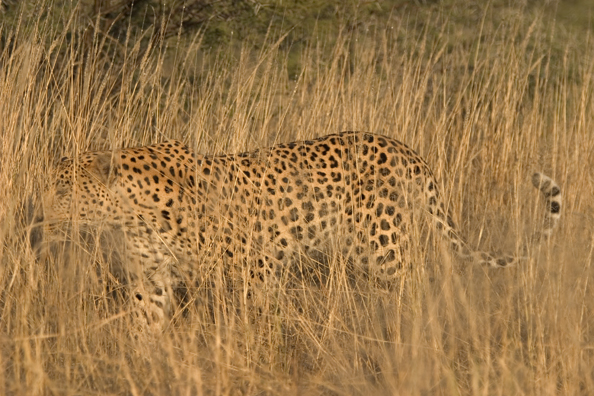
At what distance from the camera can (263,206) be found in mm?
4152

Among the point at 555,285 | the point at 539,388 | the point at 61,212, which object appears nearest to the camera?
the point at 539,388

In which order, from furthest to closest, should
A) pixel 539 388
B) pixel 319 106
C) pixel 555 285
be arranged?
pixel 319 106 → pixel 555 285 → pixel 539 388

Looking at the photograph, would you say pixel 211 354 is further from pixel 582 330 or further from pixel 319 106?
pixel 319 106

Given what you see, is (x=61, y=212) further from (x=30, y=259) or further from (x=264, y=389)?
(x=264, y=389)

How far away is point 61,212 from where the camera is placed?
379cm

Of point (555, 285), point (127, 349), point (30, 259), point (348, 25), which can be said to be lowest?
point (127, 349)

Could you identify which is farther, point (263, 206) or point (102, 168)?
point (263, 206)

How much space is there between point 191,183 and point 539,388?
1.93 meters

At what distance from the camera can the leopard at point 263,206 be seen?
3840mm

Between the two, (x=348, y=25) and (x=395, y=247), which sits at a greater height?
(x=348, y=25)

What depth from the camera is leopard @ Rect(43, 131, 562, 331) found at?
384cm

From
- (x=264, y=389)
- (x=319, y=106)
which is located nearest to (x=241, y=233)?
(x=264, y=389)

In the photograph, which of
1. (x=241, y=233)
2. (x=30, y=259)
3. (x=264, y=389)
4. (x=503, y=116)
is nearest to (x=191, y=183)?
(x=241, y=233)

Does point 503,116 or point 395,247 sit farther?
point 503,116
